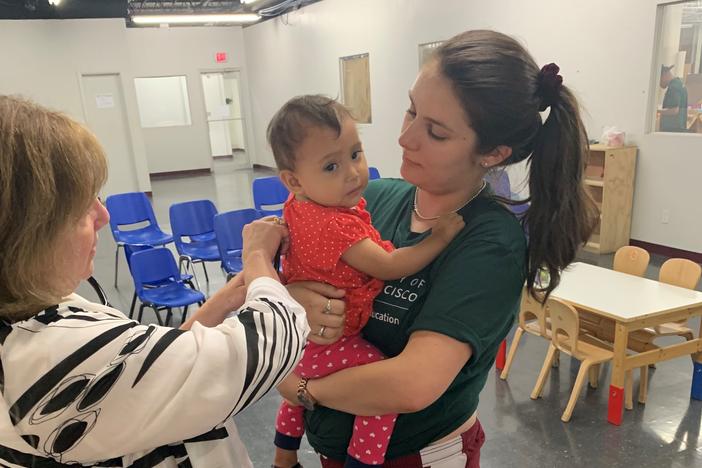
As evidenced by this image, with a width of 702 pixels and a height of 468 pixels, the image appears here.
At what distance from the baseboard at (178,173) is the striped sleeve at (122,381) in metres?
13.3

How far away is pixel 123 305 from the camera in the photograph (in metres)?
4.85

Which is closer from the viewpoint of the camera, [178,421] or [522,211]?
[178,421]

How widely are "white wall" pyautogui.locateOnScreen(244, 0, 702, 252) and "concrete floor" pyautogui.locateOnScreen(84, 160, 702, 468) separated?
5.66 ft

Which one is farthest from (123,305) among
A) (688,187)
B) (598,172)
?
(688,187)

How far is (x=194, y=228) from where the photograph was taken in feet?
17.5

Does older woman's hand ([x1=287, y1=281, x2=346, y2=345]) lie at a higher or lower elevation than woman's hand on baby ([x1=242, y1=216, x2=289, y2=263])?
lower

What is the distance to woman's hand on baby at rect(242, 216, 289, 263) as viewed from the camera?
4.12 feet

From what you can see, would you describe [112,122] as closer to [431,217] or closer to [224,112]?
[224,112]

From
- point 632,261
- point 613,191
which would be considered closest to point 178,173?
point 613,191

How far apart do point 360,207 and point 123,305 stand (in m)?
4.04

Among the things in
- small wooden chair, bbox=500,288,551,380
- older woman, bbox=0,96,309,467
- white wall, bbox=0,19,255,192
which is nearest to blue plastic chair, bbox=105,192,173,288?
white wall, bbox=0,19,255,192

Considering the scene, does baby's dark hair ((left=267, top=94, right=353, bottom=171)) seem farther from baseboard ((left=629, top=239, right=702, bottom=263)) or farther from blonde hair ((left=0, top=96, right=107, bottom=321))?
baseboard ((left=629, top=239, right=702, bottom=263))

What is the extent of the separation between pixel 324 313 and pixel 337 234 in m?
0.19

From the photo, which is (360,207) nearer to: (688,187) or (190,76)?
(688,187)
